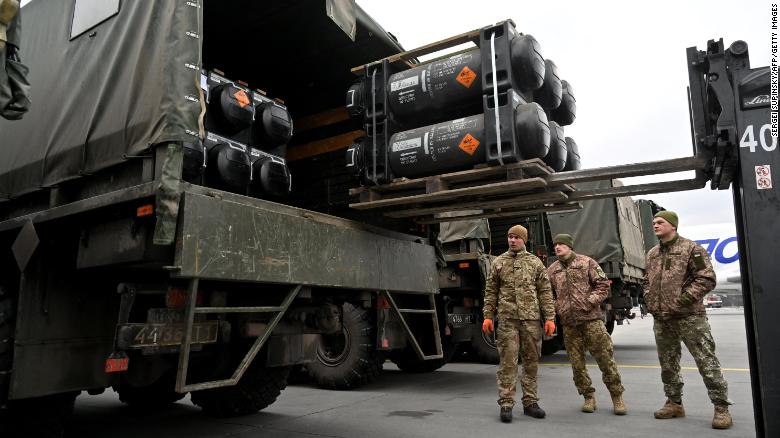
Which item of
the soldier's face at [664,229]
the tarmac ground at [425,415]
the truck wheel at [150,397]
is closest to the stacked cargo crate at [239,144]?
the tarmac ground at [425,415]

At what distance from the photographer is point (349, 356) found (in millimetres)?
6312

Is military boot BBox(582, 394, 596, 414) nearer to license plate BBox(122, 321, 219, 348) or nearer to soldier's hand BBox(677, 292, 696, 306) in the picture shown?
soldier's hand BBox(677, 292, 696, 306)

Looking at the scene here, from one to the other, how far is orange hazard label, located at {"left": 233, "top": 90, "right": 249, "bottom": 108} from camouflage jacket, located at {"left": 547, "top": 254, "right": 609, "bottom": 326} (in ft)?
12.1

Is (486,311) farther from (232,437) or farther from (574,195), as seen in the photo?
(232,437)

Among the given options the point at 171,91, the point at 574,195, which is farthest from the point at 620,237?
the point at 171,91

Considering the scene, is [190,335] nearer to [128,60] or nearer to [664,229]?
[128,60]

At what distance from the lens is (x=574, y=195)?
4.48m

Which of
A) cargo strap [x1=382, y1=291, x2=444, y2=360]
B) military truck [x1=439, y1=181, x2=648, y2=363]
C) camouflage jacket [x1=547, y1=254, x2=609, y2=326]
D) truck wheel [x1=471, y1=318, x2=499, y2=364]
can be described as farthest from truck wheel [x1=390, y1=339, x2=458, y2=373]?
cargo strap [x1=382, y1=291, x2=444, y2=360]

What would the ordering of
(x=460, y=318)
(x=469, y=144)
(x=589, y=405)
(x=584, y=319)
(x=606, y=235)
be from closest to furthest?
(x=469, y=144) → (x=589, y=405) → (x=584, y=319) → (x=460, y=318) → (x=606, y=235)

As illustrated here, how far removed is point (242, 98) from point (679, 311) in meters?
4.12

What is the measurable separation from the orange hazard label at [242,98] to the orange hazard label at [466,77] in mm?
1695

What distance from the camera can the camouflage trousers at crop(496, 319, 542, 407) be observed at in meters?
5.01

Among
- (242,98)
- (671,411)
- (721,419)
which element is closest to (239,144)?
(242,98)

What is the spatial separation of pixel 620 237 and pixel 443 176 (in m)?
8.02
